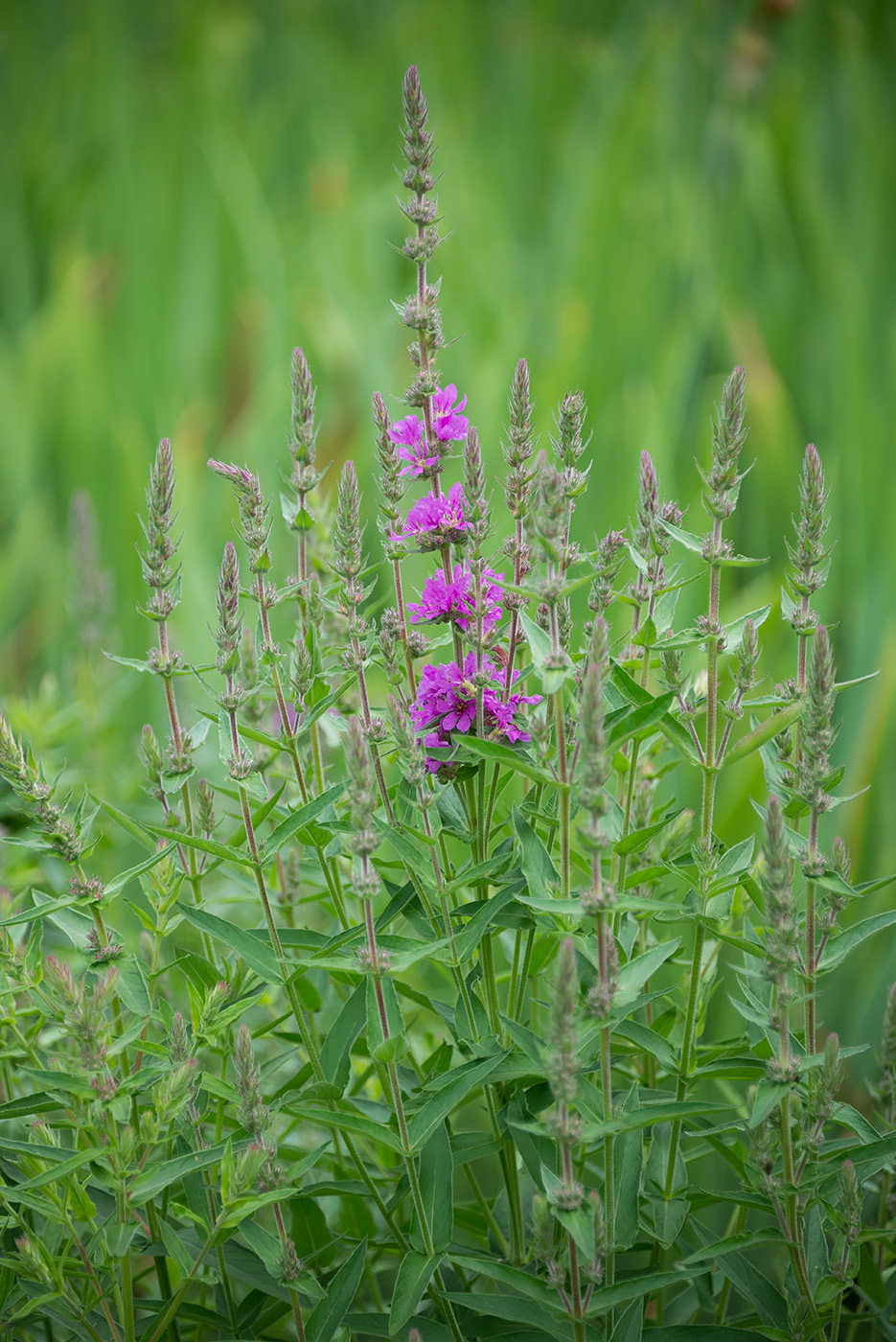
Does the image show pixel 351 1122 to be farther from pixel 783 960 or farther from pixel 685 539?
pixel 685 539

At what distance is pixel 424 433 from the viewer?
1.96 ft

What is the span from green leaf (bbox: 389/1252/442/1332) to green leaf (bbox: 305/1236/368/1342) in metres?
0.03

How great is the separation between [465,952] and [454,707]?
120 mm

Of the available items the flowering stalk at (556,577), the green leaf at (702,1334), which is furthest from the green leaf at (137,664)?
the green leaf at (702,1334)

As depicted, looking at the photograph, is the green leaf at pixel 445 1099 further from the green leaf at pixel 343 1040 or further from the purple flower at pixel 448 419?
the purple flower at pixel 448 419

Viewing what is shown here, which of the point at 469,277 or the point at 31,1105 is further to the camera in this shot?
the point at 469,277

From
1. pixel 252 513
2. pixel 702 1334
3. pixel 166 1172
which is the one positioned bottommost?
pixel 702 1334

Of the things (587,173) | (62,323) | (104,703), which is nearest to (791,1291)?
(104,703)

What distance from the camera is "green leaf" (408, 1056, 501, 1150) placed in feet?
1.74

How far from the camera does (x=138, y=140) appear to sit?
8.75 ft

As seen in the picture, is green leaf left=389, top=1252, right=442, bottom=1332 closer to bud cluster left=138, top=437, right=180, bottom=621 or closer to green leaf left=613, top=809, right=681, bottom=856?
green leaf left=613, top=809, right=681, bottom=856

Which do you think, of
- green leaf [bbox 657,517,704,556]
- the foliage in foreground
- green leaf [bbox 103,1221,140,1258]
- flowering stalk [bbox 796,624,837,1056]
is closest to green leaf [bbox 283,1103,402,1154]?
the foliage in foreground

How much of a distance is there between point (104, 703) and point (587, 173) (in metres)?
1.60

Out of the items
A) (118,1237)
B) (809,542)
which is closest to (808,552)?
(809,542)
